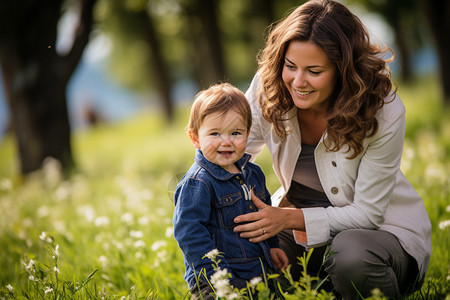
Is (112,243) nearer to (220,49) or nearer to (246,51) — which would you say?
(220,49)

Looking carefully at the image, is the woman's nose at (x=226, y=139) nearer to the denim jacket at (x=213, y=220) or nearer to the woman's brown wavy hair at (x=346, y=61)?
the denim jacket at (x=213, y=220)

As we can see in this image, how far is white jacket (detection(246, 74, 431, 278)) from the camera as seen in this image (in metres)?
2.41

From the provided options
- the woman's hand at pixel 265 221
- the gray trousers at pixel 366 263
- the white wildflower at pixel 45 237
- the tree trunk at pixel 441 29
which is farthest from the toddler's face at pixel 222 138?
the tree trunk at pixel 441 29

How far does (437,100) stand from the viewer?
1048 cm

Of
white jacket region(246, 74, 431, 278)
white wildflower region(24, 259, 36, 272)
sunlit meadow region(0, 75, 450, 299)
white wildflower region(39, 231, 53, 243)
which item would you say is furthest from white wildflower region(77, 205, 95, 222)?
white jacket region(246, 74, 431, 278)

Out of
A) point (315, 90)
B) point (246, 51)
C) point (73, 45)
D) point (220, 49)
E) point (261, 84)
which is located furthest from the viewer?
point (246, 51)

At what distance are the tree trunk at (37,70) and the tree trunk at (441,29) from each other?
6.45 metres

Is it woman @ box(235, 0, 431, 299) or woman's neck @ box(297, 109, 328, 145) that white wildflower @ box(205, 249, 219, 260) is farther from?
woman's neck @ box(297, 109, 328, 145)

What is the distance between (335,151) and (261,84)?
0.64 metres

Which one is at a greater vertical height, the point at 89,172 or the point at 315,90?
the point at 315,90

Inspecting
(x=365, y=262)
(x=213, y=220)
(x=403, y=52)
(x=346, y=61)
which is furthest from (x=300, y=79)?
(x=403, y=52)

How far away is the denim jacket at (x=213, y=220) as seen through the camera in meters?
2.14

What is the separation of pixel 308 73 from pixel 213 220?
3.06ft

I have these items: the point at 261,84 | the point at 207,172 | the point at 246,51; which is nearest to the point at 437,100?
the point at 261,84
